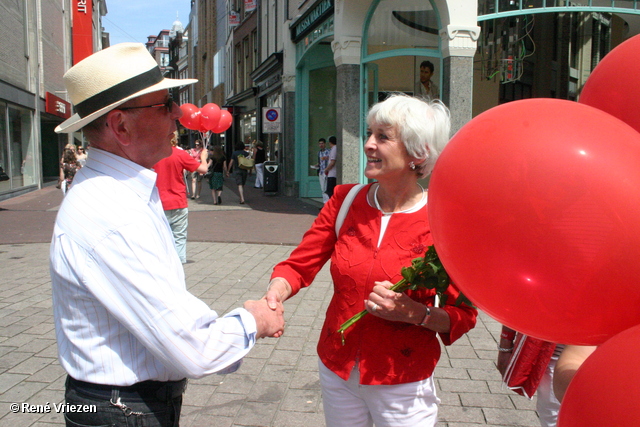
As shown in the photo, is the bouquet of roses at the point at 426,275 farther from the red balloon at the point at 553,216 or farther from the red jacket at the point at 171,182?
the red jacket at the point at 171,182

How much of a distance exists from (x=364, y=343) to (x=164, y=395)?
80 cm

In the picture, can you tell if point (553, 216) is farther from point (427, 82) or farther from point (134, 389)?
point (427, 82)

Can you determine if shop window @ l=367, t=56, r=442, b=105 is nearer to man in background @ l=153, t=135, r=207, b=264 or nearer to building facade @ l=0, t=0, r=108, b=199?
man in background @ l=153, t=135, r=207, b=264

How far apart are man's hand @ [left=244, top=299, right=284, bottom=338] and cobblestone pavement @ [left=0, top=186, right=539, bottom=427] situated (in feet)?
5.58

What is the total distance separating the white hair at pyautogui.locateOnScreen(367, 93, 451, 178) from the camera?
2.29 meters

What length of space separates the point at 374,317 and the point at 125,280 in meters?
1.03

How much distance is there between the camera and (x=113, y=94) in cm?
179

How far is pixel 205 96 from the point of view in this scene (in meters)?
45.4

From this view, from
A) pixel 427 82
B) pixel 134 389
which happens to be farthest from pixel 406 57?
pixel 134 389

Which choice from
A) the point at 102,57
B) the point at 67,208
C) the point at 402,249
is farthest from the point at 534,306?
the point at 102,57

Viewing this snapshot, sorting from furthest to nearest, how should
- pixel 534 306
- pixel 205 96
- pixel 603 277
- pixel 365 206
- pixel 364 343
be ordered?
1. pixel 205 96
2. pixel 365 206
3. pixel 364 343
4. pixel 534 306
5. pixel 603 277

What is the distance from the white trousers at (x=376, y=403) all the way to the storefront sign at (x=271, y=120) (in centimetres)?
1640

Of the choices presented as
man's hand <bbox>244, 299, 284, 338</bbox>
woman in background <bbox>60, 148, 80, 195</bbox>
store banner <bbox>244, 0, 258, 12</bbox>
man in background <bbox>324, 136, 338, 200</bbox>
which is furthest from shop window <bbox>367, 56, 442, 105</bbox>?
store banner <bbox>244, 0, 258, 12</bbox>

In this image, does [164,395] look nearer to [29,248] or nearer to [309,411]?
[309,411]
